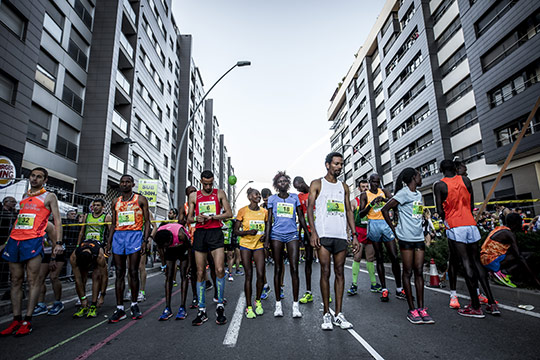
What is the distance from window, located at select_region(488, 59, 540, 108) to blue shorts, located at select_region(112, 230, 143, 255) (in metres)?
21.4

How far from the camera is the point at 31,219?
4.50 metres

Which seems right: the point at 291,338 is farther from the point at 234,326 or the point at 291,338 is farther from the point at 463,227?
the point at 463,227

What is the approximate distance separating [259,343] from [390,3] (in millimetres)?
39470

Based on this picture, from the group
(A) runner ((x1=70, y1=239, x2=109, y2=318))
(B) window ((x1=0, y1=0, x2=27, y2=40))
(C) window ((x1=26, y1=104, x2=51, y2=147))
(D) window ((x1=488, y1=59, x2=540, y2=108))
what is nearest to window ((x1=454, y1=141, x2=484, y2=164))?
(D) window ((x1=488, y1=59, x2=540, y2=108))

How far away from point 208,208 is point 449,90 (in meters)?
27.1


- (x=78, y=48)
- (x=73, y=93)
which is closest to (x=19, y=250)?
(x=73, y=93)

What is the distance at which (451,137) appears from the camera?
2530 cm

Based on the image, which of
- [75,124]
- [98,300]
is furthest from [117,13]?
[98,300]

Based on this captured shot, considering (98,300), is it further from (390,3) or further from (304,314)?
(390,3)

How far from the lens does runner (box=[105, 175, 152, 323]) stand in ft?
15.6

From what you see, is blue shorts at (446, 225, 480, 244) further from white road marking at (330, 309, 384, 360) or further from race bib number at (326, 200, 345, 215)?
white road marking at (330, 309, 384, 360)

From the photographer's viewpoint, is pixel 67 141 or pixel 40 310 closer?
pixel 40 310

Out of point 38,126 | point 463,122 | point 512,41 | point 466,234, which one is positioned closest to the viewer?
point 466,234

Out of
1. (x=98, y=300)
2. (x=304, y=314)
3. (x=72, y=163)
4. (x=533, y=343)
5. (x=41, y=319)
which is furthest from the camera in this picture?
(x=72, y=163)
